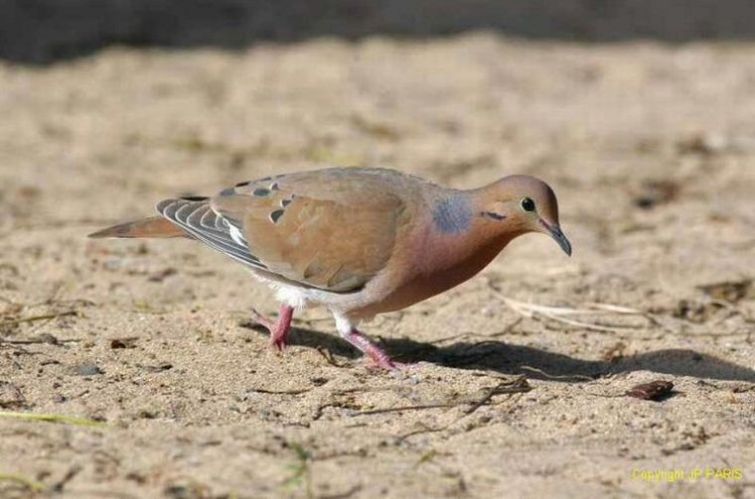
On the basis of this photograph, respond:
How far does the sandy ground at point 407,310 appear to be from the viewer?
3.75m

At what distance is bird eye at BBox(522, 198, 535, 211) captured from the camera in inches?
182

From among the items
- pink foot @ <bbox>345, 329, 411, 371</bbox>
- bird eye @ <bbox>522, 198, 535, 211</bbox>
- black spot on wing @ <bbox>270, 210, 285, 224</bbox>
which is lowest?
pink foot @ <bbox>345, 329, 411, 371</bbox>

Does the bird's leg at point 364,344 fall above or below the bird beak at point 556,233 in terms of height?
below

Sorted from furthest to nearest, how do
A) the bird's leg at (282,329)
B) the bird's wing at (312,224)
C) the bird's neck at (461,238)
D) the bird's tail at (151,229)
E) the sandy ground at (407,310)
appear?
the bird's tail at (151,229)
the bird's leg at (282,329)
the bird's wing at (312,224)
the bird's neck at (461,238)
the sandy ground at (407,310)

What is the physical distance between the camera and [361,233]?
4.74m

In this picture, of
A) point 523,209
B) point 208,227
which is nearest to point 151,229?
point 208,227

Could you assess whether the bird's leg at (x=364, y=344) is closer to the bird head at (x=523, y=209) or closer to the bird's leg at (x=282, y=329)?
the bird's leg at (x=282, y=329)

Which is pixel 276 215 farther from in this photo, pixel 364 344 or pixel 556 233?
pixel 556 233

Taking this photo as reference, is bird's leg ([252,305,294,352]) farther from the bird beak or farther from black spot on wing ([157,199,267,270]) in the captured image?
the bird beak

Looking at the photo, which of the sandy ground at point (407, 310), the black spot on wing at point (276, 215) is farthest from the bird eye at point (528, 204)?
the black spot on wing at point (276, 215)

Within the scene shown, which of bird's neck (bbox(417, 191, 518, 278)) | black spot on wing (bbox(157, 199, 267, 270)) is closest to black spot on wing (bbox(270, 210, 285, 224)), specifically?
black spot on wing (bbox(157, 199, 267, 270))

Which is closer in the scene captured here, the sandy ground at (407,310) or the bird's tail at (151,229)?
the sandy ground at (407,310)

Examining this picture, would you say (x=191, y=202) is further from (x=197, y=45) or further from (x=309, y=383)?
(x=197, y=45)

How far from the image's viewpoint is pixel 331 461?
3697 millimetres
